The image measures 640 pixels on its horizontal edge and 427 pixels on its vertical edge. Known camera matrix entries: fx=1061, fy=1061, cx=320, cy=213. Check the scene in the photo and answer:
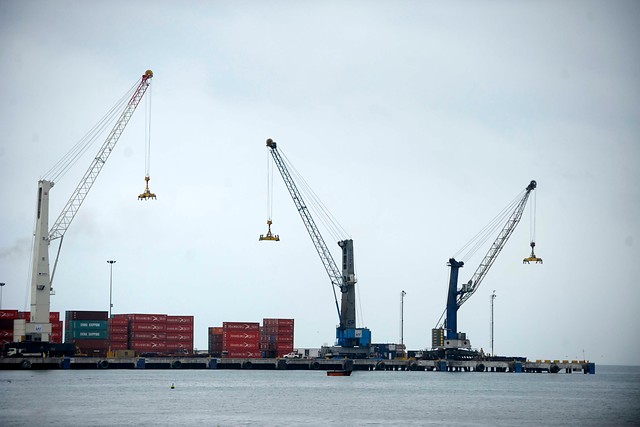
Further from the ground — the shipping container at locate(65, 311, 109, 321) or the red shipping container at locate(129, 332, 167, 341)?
the shipping container at locate(65, 311, 109, 321)

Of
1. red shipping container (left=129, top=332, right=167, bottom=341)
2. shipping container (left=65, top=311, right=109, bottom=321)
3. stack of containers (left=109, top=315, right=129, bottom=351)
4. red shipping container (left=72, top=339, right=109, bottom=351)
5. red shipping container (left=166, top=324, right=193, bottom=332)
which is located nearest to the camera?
shipping container (left=65, top=311, right=109, bottom=321)

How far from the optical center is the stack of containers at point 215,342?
18565 cm

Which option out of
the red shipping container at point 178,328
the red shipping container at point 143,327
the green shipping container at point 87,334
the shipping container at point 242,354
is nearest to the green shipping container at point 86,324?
the green shipping container at point 87,334

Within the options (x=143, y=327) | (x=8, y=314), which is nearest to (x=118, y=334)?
(x=143, y=327)

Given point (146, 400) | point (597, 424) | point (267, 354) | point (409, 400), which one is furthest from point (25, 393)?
point (267, 354)

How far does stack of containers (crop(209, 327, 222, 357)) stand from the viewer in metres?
186

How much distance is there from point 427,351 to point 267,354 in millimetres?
33004

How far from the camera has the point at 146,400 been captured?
10550 cm

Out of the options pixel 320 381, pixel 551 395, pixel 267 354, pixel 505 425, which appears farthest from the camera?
pixel 267 354

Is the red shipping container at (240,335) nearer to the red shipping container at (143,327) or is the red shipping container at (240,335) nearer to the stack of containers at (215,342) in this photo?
the stack of containers at (215,342)

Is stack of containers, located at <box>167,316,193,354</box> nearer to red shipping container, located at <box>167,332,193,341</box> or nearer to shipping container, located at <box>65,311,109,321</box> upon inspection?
red shipping container, located at <box>167,332,193,341</box>

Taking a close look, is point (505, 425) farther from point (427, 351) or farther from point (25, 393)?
point (427, 351)

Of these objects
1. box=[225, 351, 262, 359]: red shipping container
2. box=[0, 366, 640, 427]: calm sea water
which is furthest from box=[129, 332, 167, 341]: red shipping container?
box=[0, 366, 640, 427]: calm sea water

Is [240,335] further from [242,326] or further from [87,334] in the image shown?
[87,334]
